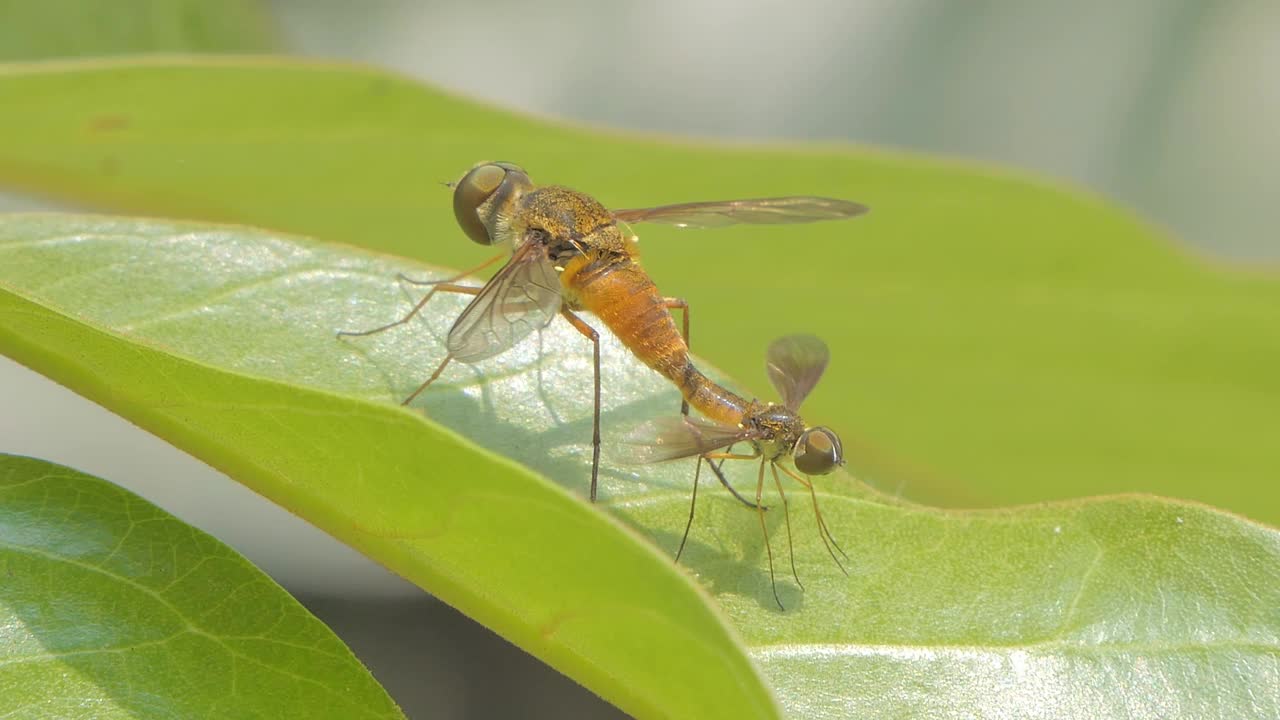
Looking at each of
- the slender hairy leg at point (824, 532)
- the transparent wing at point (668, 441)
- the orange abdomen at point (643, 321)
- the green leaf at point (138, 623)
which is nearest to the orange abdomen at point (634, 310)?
the orange abdomen at point (643, 321)

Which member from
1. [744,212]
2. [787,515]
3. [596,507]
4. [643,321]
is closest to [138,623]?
[596,507]

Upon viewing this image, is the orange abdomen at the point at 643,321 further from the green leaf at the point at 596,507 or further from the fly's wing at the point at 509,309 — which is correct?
the green leaf at the point at 596,507

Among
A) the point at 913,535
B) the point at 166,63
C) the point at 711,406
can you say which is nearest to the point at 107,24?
the point at 166,63

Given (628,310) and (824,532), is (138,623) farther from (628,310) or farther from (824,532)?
(628,310)

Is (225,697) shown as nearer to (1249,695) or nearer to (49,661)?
(49,661)

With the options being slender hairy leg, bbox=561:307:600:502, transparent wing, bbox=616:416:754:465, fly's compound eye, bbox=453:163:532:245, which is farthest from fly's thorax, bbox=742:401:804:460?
fly's compound eye, bbox=453:163:532:245
